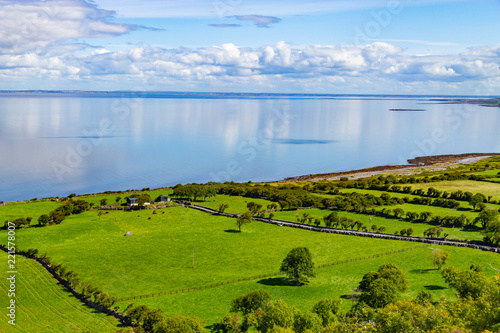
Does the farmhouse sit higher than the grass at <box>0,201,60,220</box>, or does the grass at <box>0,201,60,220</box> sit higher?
the farmhouse

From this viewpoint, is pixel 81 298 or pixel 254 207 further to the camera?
pixel 254 207

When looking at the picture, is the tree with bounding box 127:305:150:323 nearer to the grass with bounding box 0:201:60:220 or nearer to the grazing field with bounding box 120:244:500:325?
the grazing field with bounding box 120:244:500:325

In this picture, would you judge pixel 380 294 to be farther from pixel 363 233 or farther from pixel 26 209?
pixel 26 209

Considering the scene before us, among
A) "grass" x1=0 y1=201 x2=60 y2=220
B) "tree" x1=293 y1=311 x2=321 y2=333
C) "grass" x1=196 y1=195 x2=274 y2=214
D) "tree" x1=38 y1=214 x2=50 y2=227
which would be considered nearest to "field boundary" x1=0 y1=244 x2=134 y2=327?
"tree" x1=38 y1=214 x2=50 y2=227

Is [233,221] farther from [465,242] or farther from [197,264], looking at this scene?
[465,242]

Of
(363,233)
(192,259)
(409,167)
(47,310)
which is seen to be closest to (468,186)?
(409,167)

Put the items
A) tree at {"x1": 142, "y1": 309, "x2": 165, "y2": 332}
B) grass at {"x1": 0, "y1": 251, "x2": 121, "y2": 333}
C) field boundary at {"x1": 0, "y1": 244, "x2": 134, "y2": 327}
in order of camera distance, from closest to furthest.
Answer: tree at {"x1": 142, "y1": 309, "x2": 165, "y2": 332}
grass at {"x1": 0, "y1": 251, "x2": 121, "y2": 333}
field boundary at {"x1": 0, "y1": 244, "x2": 134, "y2": 327}

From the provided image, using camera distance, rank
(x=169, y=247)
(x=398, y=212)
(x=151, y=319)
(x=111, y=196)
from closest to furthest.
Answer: (x=151, y=319) → (x=169, y=247) → (x=398, y=212) → (x=111, y=196)
